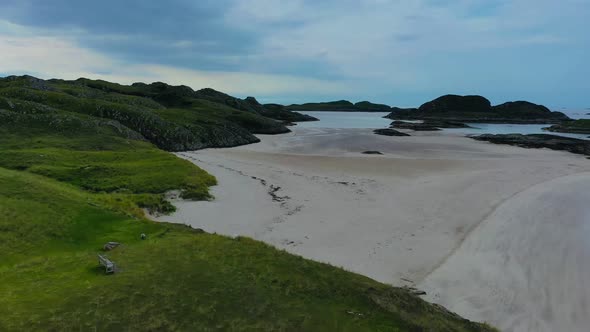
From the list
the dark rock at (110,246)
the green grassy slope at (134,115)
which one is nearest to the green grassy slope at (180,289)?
the dark rock at (110,246)

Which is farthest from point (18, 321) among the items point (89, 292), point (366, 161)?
point (366, 161)

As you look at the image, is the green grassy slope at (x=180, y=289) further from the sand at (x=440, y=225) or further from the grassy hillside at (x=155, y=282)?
the sand at (x=440, y=225)

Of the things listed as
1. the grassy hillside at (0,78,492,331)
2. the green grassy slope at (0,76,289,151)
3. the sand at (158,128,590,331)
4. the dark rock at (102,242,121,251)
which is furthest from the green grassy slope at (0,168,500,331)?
the green grassy slope at (0,76,289,151)

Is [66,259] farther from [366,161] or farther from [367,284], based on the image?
[366,161]

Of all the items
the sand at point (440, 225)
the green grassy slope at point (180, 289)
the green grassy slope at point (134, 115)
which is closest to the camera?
the green grassy slope at point (180, 289)

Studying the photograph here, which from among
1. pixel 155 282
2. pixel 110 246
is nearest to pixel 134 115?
pixel 110 246

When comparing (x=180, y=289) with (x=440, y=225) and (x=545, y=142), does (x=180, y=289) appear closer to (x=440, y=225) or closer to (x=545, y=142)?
(x=440, y=225)

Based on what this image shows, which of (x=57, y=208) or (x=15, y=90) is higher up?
(x=15, y=90)
